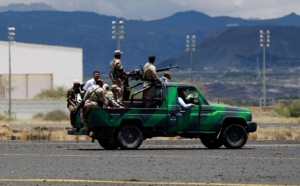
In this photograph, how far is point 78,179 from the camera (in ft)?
58.9

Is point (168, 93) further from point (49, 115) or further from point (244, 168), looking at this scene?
point (49, 115)

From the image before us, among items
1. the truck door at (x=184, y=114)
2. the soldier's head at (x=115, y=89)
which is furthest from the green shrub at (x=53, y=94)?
the soldier's head at (x=115, y=89)

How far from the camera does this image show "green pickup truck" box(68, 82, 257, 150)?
91.4ft

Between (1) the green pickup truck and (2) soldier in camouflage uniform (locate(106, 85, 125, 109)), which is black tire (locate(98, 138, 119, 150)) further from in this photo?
(2) soldier in camouflage uniform (locate(106, 85, 125, 109))

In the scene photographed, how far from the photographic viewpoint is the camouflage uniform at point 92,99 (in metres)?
27.7

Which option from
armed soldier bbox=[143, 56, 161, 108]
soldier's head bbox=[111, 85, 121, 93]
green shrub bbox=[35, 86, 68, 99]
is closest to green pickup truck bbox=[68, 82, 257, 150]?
armed soldier bbox=[143, 56, 161, 108]

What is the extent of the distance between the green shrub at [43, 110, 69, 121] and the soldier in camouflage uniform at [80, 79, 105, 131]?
175 feet

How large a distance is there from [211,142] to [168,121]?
196 centimetres

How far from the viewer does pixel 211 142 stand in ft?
97.6

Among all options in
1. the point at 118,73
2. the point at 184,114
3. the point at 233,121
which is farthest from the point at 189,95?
the point at 118,73

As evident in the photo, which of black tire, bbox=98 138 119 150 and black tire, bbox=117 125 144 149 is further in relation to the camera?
black tire, bbox=98 138 119 150

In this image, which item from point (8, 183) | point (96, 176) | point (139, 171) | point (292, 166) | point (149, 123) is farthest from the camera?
point (149, 123)

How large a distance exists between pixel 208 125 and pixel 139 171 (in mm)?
8884

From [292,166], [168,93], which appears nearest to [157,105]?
[168,93]
